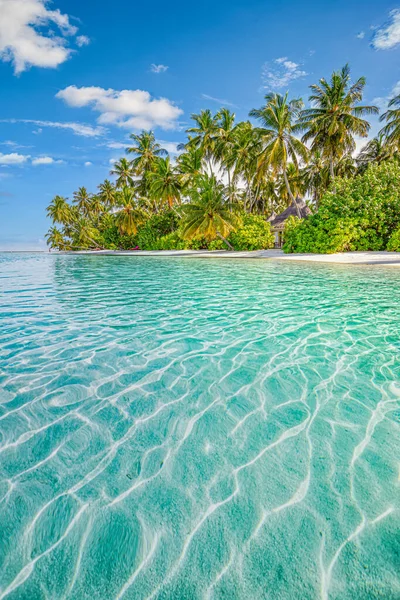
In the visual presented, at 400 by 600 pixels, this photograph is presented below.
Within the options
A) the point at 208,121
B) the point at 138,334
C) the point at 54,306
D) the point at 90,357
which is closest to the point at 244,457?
the point at 90,357

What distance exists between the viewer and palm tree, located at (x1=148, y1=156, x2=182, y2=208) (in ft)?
101

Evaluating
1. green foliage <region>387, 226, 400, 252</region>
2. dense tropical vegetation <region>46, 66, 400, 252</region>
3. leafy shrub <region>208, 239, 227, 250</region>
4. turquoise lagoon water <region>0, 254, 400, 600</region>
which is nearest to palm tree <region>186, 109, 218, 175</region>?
dense tropical vegetation <region>46, 66, 400, 252</region>

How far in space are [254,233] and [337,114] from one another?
10.6 meters

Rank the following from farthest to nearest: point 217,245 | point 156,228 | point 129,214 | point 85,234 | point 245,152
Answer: point 85,234
point 156,228
point 129,214
point 217,245
point 245,152

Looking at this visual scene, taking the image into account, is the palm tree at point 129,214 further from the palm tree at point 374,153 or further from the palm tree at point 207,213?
the palm tree at point 374,153

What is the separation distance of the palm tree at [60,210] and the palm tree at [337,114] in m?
42.0

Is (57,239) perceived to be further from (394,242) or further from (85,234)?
(394,242)

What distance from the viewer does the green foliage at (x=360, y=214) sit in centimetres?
1786

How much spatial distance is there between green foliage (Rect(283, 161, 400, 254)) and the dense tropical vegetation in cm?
6

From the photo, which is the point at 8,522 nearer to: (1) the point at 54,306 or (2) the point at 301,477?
(2) the point at 301,477

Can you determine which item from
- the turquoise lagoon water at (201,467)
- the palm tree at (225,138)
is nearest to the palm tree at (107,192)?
the palm tree at (225,138)

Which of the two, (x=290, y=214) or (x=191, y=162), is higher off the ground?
(x=191, y=162)

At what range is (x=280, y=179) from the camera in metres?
34.2

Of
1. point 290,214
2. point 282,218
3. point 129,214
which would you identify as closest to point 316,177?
point 290,214
